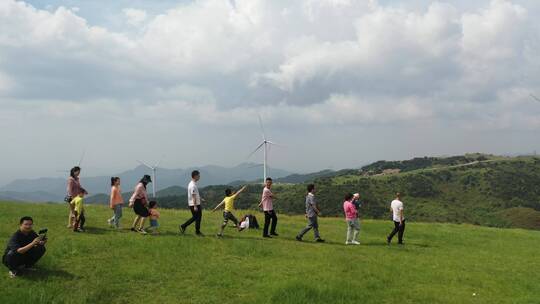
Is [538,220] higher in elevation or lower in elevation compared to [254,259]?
lower

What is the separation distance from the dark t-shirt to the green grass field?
79 cm

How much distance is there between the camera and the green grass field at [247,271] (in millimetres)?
12953

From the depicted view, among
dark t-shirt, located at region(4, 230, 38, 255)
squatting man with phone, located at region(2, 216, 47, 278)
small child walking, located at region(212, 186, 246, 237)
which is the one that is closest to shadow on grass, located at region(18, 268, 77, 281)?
squatting man with phone, located at region(2, 216, 47, 278)

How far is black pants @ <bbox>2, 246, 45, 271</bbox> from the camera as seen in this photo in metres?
12.9

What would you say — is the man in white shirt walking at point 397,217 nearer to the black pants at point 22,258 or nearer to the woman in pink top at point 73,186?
the woman in pink top at point 73,186

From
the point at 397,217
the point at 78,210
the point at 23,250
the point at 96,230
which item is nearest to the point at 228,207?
the point at 96,230

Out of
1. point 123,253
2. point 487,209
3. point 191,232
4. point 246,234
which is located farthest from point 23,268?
point 487,209

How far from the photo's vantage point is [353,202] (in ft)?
76.5

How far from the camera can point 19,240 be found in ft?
43.7

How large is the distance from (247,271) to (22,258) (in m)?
6.76

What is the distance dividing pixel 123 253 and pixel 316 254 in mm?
7551

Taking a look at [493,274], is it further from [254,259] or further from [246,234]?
[246,234]

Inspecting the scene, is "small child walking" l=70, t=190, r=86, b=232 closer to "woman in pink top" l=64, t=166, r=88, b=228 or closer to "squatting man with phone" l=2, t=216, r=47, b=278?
"woman in pink top" l=64, t=166, r=88, b=228

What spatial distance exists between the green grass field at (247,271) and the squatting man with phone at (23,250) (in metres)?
0.34
